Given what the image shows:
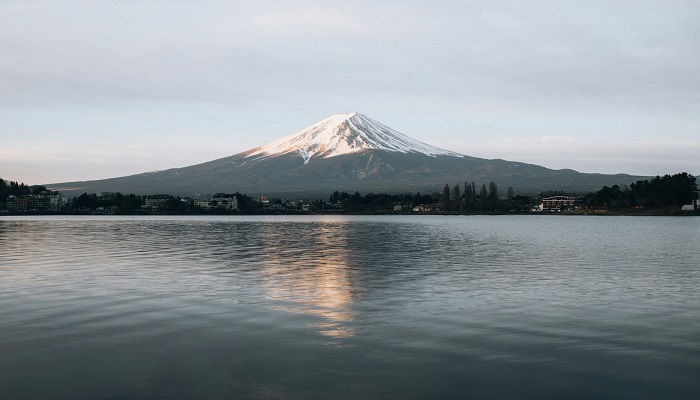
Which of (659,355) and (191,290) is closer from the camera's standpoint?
(659,355)

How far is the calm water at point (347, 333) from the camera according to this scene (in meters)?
15.4

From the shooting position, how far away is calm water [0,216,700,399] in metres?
15.4

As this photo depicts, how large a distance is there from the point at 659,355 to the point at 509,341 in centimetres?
431

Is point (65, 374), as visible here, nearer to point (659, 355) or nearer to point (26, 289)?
point (659, 355)

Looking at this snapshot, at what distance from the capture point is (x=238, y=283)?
3553cm

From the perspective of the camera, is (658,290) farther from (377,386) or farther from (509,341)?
(377,386)

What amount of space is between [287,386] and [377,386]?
2.15 metres

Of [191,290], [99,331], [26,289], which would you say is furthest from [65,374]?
[26,289]

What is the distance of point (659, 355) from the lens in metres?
18.5

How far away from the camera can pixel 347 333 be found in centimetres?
2150

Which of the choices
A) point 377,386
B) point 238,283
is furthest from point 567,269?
point 377,386

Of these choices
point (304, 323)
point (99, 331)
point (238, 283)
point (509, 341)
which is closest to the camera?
point (509, 341)

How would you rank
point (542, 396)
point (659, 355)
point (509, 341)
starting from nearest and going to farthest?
point (542, 396), point (659, 355), point (509, 341)

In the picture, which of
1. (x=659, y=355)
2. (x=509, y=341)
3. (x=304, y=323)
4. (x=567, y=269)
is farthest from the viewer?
(x=567, y=269)
